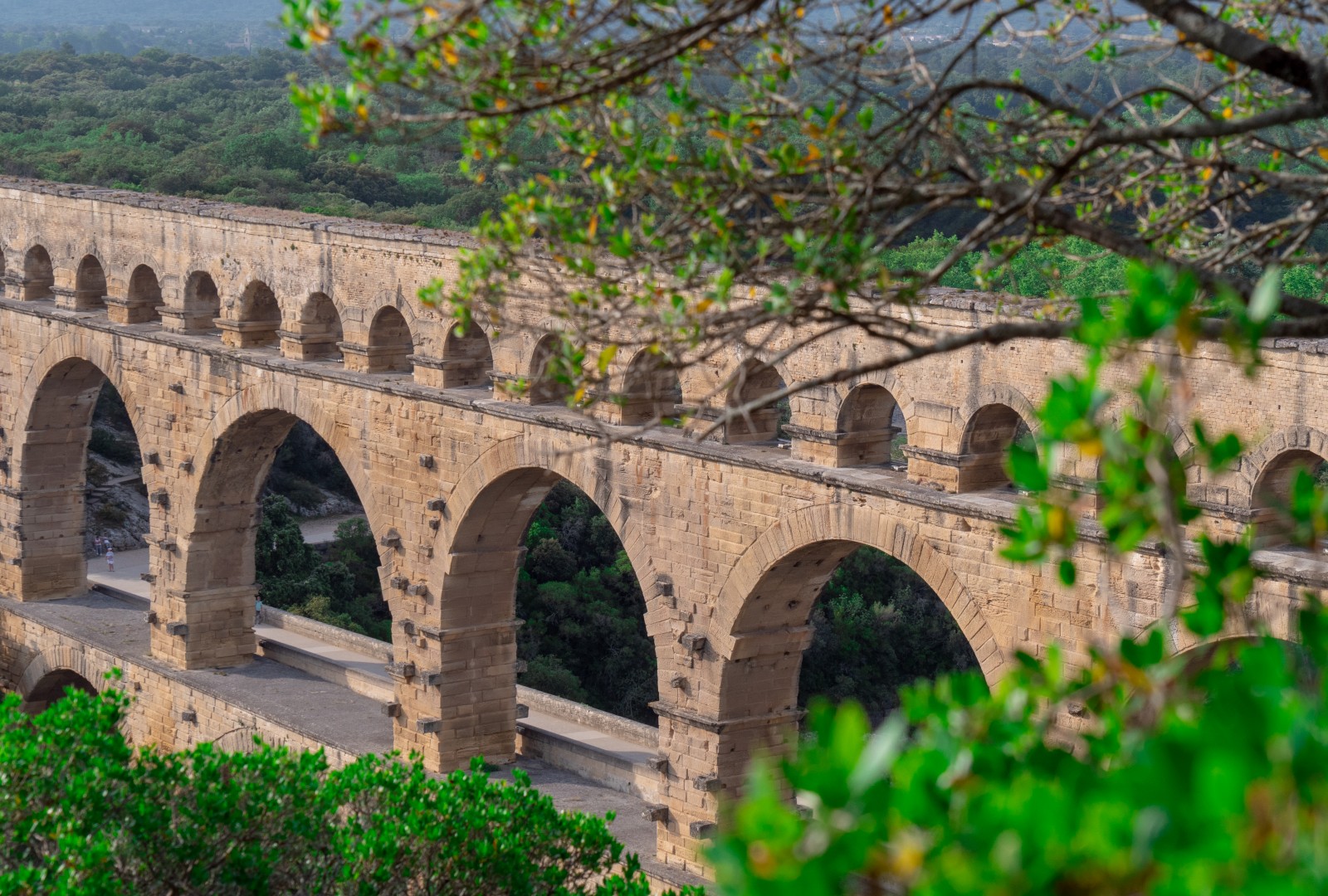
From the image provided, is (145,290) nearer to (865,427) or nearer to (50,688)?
(50,688)

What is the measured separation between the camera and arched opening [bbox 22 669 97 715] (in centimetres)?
2230

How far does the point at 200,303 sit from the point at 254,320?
4.09 feet

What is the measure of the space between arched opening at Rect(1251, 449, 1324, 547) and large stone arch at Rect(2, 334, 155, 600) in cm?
1454

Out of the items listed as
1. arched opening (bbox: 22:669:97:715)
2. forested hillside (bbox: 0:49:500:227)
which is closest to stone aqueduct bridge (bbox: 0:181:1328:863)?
arched opening (bbox: 22:669:97:715)

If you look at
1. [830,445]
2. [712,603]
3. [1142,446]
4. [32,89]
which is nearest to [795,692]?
[712,603]

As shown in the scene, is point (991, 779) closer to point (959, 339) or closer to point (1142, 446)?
point (1142, 446)

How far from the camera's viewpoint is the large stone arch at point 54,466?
71.7 feet

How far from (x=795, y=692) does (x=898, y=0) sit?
889cm

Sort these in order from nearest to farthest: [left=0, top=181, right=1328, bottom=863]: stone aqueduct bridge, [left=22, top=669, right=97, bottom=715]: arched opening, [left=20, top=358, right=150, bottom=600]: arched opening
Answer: [left=0, top=181, right=1328, bottom=863]: stone aqueduct bridge
[left=20, top=358, right=150, bottom=600]: arched opening
[left=22, top=669, right=97, bottom=715]: arched opening

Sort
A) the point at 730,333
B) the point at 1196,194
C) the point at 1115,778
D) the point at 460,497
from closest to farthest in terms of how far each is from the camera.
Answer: the point at 1115,778 < the point at 730,333 < the point at 1196,194 < the point at 460,497

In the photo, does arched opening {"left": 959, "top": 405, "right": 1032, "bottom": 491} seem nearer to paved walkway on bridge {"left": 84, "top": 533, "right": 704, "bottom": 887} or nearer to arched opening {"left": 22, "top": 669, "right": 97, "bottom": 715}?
paved walkway on bridge {"left": 84, "top": 533, "right": 704, "bottom": 887}

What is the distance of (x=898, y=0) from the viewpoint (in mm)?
6305

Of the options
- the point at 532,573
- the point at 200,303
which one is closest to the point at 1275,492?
the point at 200,303

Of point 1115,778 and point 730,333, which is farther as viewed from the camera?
point 730,333
